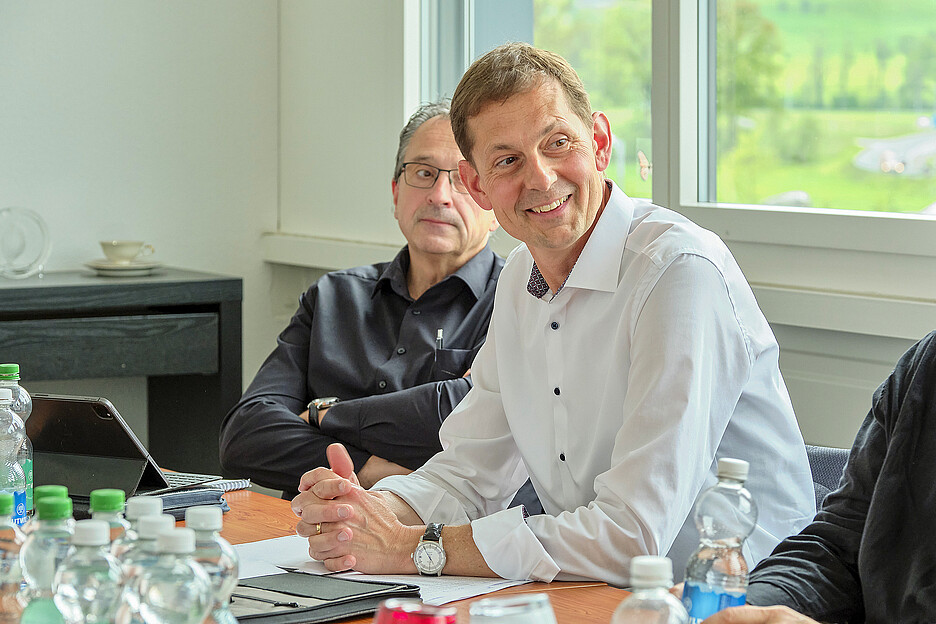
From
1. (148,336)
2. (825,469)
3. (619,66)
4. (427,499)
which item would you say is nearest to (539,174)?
(427,499)

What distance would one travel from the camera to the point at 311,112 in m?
4.08

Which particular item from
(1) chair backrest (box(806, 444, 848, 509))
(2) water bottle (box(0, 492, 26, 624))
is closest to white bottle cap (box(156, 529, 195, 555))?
(2) water bottle (box(0, 492, 26, 624))

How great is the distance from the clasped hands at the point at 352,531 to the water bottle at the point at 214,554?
0.51m

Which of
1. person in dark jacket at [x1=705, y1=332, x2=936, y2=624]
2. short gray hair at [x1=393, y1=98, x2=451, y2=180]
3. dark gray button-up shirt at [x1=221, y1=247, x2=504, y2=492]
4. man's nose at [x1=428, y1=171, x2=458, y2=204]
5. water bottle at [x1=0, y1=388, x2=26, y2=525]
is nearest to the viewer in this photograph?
person in dark jacket at [x1=705, y1=332, x2=936, y2=624]

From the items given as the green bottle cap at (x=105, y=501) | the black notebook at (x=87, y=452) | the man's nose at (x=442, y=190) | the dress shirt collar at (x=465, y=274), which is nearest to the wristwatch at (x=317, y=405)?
the dress shirt collar at (x=465, y=274)

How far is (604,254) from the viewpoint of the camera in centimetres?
176

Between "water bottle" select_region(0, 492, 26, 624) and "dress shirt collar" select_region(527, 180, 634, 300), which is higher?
"dress shirt collar" select_region(527, 180, 634, 300)

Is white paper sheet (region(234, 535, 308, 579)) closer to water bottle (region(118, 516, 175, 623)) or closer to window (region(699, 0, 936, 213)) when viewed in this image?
water bottle (region(118, 516, 175, 623))

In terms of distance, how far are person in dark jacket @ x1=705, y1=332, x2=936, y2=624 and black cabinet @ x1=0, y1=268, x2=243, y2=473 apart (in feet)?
8.00

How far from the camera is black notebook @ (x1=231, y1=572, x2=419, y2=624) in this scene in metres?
1.25

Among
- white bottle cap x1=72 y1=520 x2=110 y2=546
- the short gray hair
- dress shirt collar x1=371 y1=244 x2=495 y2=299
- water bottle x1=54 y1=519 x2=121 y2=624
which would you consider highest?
the short gray hair

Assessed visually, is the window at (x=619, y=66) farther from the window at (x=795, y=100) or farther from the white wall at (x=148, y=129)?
the white wall at (x=148, y=129)

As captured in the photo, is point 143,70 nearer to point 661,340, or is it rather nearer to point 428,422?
point 428,422

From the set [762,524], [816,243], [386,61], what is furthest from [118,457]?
[386,61]
